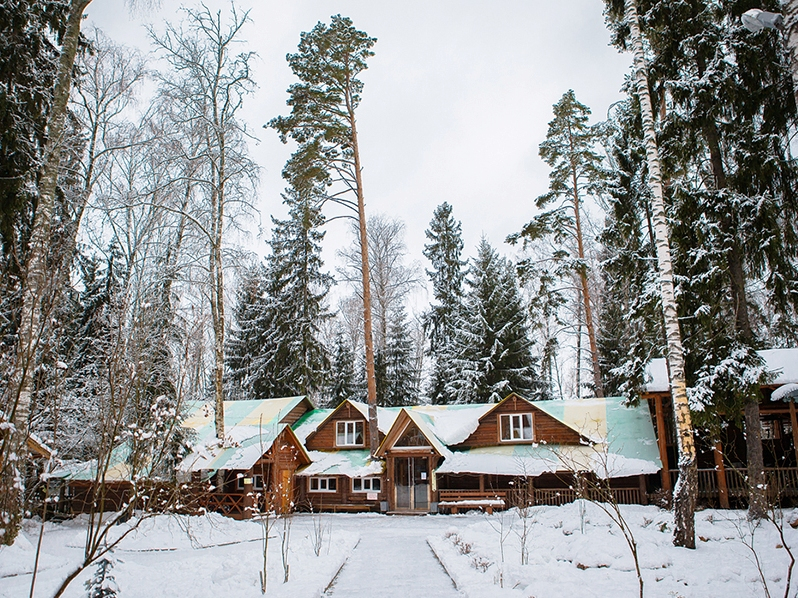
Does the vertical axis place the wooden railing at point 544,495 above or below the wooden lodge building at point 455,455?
below

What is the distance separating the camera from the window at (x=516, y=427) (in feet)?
68.9

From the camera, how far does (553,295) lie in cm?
1977

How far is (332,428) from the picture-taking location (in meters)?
23.7

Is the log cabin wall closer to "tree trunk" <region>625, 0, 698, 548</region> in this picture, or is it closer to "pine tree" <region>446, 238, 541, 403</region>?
"pine tree" <region>446, 238, 541, 403</region>

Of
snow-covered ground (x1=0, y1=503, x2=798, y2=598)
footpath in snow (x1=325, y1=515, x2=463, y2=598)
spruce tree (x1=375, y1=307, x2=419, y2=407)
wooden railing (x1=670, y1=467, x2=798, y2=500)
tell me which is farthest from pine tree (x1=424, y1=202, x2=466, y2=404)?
snow-covered ground (x1=0, y1=503, x2=798, y2=598)

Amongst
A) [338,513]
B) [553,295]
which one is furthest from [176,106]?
[338,513]

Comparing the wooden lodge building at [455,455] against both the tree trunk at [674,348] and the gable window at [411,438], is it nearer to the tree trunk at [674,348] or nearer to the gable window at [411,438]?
the gable window at [411,438]

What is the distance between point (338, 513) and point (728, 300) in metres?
15.9

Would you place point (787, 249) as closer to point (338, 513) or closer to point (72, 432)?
point (338, 513)

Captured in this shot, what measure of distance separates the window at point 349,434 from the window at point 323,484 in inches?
63.6

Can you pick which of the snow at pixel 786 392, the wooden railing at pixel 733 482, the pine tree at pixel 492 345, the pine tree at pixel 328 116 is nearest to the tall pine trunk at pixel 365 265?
the pine tree at pixel 328 116

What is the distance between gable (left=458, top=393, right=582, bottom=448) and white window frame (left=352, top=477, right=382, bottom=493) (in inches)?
150

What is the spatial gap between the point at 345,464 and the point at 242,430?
447 centimetres

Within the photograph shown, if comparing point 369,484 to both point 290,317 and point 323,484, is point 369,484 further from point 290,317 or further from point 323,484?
point 290,317
